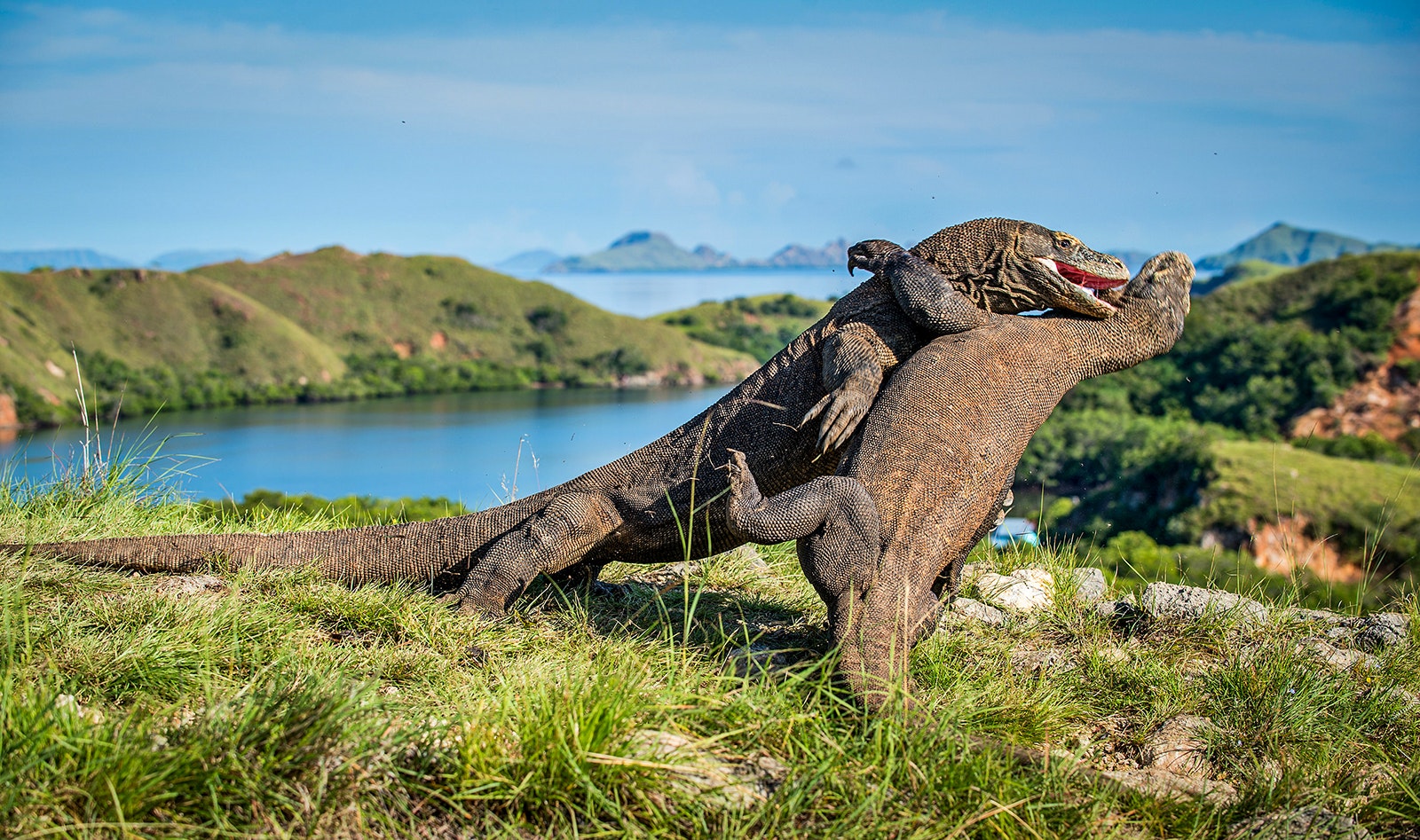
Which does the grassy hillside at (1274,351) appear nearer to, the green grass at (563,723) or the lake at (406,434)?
the lake at (406,434)

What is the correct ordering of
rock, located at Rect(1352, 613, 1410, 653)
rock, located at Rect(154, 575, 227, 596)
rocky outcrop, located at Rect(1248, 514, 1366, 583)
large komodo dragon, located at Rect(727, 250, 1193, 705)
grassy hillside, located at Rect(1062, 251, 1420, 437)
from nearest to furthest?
1. large komodo dragon, located at Rect(727, 250, 1193, 705)
2. rock, located at Rect(154, 575, 227, 596)
3. rock, located at Rect(1352, 613, 1410, 653)
4. rocky outcrop, located at Rect(1248, 514, 1366, 583)
5. grassy hillside, located at Rect(1062, 251, 1420, 437)

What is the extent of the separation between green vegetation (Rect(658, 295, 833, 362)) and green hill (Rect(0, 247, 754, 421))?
5193mm

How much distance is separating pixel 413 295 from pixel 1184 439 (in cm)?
8666

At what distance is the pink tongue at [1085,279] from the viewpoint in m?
5.21

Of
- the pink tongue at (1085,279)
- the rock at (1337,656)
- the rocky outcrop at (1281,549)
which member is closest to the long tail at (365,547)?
the pink tongue at (1085,279)

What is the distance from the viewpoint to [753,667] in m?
4.94

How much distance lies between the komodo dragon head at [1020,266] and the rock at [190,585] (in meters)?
3.77

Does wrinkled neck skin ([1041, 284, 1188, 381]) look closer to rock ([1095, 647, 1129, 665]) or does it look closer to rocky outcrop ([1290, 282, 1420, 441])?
rock ([1095, 647, 1129, 665])

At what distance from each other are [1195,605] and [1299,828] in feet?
9.10

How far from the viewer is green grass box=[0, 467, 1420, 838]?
318cm

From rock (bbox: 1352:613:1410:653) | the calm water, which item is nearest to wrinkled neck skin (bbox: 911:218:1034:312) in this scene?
rock (bbox: 1352:613:1410:653)

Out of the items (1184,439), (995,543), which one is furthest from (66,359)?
(995,543)

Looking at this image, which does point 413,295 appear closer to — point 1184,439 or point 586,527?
point 1184,439

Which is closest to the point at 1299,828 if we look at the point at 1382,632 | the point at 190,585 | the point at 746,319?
the point at 1382,632
